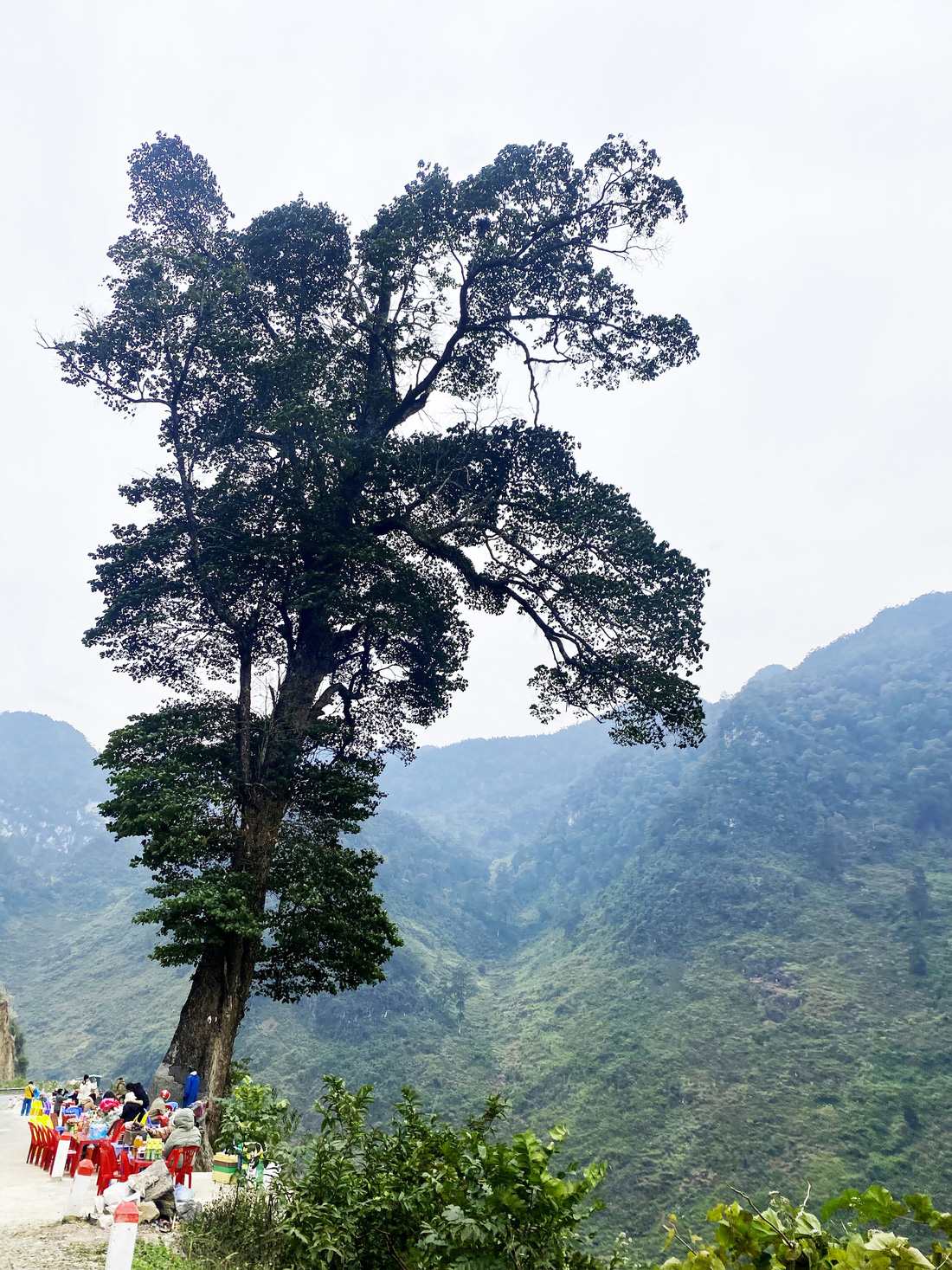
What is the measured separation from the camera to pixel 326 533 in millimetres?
13891

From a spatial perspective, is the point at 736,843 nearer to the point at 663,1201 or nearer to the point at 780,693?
the point at 780,693

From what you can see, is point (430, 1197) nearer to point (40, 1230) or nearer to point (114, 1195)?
point (114, 1195)

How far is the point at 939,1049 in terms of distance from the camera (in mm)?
44562

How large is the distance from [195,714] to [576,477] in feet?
28.5

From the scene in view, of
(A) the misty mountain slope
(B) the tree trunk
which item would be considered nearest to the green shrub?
(B) the tree trunk

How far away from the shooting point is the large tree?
1216 cm

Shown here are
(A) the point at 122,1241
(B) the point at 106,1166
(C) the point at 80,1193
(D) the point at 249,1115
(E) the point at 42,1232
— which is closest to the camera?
(A) the point at 122,1241

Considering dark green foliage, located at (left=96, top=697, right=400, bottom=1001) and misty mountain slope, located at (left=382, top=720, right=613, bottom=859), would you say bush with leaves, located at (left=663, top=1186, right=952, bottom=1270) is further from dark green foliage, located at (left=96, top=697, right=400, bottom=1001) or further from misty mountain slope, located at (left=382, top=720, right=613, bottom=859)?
misty mountain slope, located at (left=382, top=720, right=613, bottom=859)

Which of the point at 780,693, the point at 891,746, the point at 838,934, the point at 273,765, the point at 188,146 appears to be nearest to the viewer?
the point at 273,765

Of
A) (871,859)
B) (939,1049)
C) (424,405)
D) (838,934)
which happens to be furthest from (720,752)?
(424,405)

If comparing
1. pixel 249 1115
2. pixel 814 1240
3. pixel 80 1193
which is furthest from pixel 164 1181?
pixel 814 1240

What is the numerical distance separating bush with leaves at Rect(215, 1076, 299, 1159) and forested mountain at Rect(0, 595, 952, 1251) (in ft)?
115

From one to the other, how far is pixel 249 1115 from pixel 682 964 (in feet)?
204

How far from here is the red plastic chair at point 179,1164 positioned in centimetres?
762
